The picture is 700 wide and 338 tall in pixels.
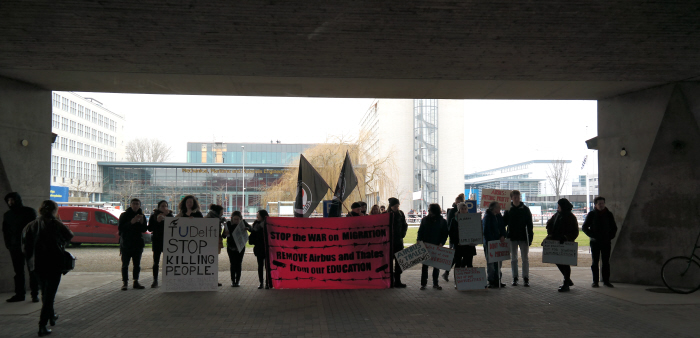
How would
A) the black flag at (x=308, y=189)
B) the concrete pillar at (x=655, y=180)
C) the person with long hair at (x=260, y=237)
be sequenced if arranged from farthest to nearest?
the black flag at (x=308, y=189) → the person with long hair at (x=260, y=237) → the concrete pillar at (x=655, y=180)

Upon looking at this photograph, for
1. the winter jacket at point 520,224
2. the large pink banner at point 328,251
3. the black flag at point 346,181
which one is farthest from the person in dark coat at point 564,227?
the black flag at point 346,181

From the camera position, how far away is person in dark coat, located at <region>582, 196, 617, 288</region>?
33.4 feet

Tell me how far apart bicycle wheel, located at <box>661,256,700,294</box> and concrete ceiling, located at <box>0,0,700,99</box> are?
3.63 meters

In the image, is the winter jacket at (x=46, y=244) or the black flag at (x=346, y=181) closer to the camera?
the winter jacket at (x=46, y=244)

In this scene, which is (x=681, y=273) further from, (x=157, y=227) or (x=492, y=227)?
(x=157, y=227)

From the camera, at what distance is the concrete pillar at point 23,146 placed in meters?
9.70

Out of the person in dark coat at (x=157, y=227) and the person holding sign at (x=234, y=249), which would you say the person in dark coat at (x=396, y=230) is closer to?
the person holding sign at (x=234, y=249)

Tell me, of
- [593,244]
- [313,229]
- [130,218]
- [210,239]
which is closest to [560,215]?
[593,244]

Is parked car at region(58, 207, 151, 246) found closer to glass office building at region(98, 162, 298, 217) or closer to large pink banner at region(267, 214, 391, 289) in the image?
large pink banner at region(267, 214, 391, 289)

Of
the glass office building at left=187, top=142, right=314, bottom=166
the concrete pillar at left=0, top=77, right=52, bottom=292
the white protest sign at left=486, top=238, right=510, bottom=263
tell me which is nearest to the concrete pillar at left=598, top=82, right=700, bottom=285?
the white protest sign at left=486, top=238, right=510, bottom=263

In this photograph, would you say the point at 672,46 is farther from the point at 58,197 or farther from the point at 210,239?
the point at 58,197

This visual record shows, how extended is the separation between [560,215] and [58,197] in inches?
1711

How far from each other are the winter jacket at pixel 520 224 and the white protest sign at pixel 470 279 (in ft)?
3.87

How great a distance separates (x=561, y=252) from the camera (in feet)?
32.6
